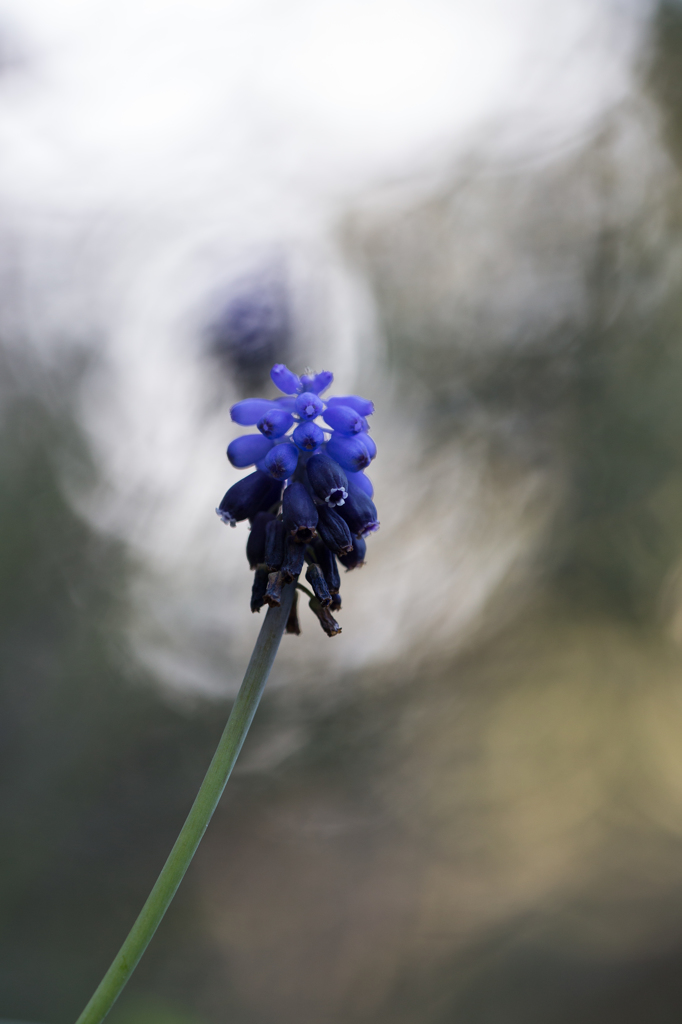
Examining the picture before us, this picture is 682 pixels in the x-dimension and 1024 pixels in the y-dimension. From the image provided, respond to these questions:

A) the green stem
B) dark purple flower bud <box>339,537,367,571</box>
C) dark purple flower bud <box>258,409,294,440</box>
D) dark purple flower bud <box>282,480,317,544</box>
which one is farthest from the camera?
dark purple flower bud <box>339,537,367,571</box>

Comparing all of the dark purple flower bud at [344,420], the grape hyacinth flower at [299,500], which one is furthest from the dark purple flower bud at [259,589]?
the dark purple flower bud at [344,420]

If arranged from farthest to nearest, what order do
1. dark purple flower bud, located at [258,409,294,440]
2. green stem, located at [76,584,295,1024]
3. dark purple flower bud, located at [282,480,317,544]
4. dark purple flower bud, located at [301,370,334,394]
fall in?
dark purple flower bud, located at [301,370,334,394] → dark purple flower bud, located at [258,409,294,440] → dark purple flower bud, located at [282,480,317,544] → green stem, located at [76,584,295,1024]

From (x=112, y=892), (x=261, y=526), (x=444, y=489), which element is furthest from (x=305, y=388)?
(x=112, y=892)

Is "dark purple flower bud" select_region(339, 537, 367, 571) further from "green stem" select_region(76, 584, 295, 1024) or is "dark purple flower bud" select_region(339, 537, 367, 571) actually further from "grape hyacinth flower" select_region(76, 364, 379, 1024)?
"green stem" select_region(76, 584, 295, 1024)

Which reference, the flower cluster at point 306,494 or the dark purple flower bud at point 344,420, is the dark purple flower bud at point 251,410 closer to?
the flower cluster at point 306,494

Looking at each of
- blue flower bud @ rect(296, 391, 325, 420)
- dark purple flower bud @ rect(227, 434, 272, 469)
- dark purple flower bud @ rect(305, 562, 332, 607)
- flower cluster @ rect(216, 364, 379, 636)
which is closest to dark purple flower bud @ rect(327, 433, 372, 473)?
flower cluster @ rect(216, 364, 379, 636)

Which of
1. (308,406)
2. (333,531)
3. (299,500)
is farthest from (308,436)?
(333,531)
